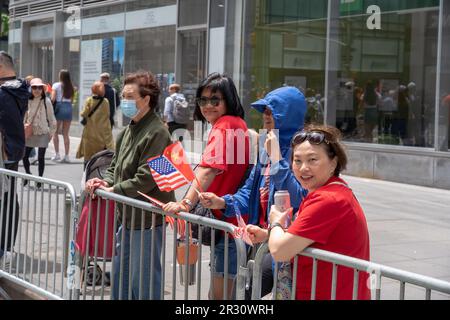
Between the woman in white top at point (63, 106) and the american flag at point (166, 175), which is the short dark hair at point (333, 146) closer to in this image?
the american flag at point (166, 175)

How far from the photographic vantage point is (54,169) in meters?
14.4

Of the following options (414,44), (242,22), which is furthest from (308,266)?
(242,22)

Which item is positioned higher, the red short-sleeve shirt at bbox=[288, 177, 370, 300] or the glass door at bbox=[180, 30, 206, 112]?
the glass door at bbox=[180, 30, 206, 112]

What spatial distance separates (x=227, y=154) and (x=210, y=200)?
15.5 inches

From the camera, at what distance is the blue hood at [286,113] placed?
4.12 m

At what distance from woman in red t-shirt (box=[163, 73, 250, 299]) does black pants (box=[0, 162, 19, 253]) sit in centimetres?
188

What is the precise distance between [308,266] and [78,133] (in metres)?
20.1

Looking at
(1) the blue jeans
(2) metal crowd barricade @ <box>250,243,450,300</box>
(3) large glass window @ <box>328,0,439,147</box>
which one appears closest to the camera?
(2) metal crowd barricade @ <box>250,243,450,300</box>

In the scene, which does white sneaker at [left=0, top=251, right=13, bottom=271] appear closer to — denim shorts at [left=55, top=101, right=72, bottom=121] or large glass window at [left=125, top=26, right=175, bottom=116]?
→ denim shorts at [left=55, top=101, right=72, bottom=121]

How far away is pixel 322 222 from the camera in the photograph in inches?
126

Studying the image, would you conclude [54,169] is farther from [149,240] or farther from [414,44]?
[149,240]

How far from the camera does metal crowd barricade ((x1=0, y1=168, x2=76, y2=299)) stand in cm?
508

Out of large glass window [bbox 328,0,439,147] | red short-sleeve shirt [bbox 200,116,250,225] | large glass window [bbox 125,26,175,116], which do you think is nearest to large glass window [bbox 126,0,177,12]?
large glass window [bbox 125,26,175,116]

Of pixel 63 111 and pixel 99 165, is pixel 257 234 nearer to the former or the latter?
pixel 99 165
